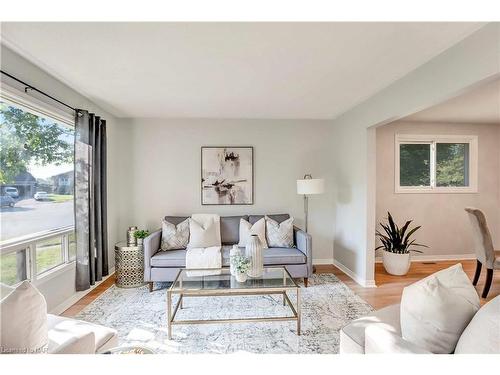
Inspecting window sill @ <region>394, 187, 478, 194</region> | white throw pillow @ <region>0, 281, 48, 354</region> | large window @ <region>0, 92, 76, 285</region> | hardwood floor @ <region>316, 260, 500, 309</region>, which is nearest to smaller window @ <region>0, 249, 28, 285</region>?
large window @ <region>0, 92, 76, 285</region>

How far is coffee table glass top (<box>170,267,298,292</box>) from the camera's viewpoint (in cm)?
238

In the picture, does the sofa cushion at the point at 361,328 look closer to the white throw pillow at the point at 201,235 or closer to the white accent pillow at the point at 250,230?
the white accent pillow at the point at 250,230

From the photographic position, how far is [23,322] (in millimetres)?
1125

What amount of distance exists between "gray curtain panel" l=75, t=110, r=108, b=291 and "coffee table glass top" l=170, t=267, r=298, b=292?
4.06 ft

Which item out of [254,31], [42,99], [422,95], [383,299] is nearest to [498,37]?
[422,95]

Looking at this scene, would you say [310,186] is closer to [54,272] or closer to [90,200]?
[90,200]

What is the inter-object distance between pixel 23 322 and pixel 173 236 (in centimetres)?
249

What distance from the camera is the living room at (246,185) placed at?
1.73m

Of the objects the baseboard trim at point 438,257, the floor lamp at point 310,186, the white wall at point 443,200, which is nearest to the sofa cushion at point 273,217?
the floor lamp at point 310,186

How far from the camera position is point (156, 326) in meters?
2.42

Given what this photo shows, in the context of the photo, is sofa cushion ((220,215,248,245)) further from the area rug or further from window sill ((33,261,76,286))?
window sill ((33,261,76,286))

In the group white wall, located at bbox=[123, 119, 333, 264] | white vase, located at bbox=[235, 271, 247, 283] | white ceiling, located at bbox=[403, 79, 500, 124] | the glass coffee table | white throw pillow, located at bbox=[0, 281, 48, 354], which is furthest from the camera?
white wall, located at bbox=[123, 119, 333, 264]

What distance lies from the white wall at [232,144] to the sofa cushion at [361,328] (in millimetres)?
2755
